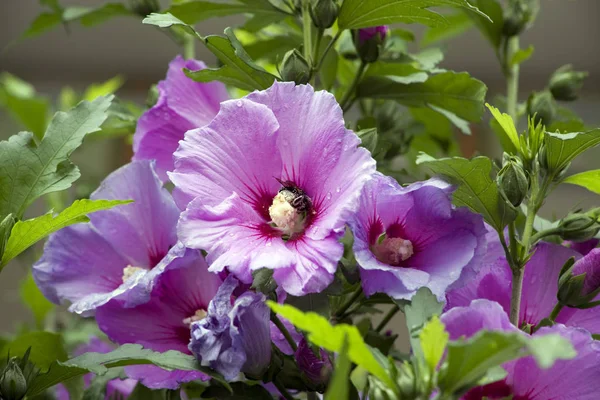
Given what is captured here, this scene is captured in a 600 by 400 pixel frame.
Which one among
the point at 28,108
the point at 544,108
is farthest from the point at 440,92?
the point at 28,108

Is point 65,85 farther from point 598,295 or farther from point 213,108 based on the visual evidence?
point 598,295

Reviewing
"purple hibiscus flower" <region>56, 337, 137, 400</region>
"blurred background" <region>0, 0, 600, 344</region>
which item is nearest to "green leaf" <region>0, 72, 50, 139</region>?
"purple hibiscus flower" <region>56, 337, 137, 400</region>

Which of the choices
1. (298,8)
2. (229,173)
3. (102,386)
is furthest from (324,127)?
(102,386)

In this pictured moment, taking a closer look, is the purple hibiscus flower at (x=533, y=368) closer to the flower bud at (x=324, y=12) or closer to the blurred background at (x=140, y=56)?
the flower bud at (x=324, y=12)

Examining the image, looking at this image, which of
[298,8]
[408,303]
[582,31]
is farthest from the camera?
[582,31]

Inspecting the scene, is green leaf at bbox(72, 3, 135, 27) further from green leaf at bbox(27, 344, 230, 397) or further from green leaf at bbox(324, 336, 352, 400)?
green leaf at bbox(324, 336, 352, 400)

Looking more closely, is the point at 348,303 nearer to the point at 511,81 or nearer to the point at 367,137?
the point at 367,137
